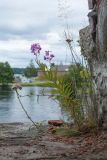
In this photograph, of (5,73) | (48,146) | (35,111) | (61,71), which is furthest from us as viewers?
(5,73)

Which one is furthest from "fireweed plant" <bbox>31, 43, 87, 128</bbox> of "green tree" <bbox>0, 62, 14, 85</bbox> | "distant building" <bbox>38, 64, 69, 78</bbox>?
"green tree" <bbox>0, 62, 14, 85</bbox>

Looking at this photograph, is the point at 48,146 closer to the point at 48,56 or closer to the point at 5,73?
the point at 48,56

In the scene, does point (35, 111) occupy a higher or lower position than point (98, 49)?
lower

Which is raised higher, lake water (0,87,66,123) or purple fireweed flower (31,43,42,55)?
purple fireweed flower (31,43,42,55)

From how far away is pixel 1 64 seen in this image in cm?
9556

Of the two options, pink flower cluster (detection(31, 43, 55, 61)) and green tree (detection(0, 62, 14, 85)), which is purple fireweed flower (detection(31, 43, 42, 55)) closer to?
→ pink flower cluster (detection(31, 43, 55, 61))

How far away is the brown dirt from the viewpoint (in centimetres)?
654

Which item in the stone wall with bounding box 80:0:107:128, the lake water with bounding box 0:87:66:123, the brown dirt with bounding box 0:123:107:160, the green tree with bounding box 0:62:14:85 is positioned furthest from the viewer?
the green tree with bounding box 0:62:14:85

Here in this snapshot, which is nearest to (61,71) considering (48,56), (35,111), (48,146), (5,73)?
(48,56)

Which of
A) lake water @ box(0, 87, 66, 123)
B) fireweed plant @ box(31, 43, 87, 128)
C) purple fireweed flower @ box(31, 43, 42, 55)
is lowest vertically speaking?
lake water @ box(0, 87, 66, 123)

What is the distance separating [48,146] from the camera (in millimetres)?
7480

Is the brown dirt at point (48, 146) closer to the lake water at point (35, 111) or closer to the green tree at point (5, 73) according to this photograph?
the lake water at point (35, 111)

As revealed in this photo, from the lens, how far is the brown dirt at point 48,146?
6.54m

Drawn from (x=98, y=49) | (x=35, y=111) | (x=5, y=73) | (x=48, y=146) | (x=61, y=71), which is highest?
(x=98, y=49)
